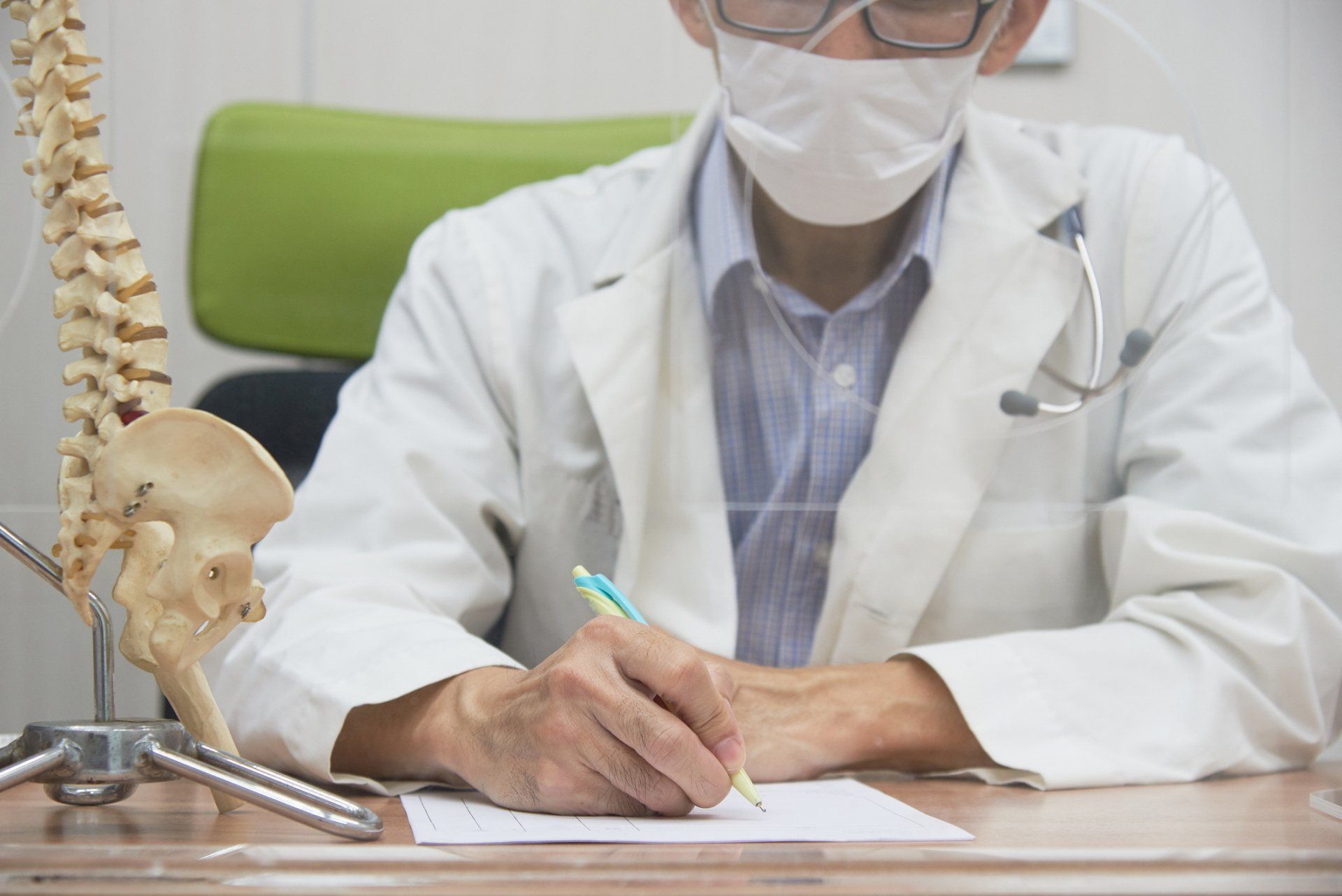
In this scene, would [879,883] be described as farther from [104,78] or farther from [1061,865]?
[104,78]

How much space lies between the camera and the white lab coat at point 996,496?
763 mm

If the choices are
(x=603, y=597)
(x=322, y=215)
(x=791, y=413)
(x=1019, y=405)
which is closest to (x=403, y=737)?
(x=603, y=597)

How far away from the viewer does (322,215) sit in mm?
1144

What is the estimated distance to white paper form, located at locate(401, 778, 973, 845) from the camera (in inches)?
19.1

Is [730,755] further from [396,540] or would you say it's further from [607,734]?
[396,540]

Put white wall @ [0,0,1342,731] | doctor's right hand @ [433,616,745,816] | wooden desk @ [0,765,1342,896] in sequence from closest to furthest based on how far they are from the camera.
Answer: wooden desk @ [0,765,1342,896]
doctor's right hand @ [433,616,745,816]
white wall @ [0,0,1342,731]

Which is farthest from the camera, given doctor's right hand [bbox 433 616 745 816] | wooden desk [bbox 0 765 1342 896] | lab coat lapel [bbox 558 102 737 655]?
lab coat lapel [bbox 558 102 737 655]

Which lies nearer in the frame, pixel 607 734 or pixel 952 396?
pixel 607 734

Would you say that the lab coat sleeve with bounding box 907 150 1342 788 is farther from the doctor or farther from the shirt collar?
the shirt collar

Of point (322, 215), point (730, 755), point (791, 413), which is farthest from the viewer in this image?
point (322, 215)

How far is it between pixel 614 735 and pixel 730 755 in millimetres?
55

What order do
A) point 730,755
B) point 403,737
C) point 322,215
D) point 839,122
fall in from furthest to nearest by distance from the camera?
1. point 322,215
2. point 839,122
3. point 403,737
4. point 730,755

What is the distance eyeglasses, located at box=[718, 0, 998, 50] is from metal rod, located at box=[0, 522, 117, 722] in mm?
530

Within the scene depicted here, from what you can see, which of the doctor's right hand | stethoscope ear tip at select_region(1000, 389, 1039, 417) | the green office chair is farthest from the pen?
the green office chair
